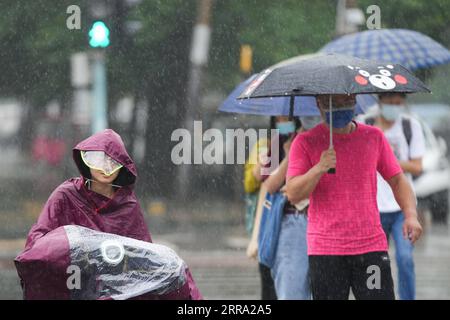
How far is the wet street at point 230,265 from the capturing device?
40.4 ft

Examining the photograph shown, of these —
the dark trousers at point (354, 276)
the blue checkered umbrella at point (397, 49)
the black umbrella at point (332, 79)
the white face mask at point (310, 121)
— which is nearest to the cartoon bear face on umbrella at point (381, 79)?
the black umbrella at point (332, 79)

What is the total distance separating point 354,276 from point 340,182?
1.70ft

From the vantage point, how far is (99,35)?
12078 millimetres

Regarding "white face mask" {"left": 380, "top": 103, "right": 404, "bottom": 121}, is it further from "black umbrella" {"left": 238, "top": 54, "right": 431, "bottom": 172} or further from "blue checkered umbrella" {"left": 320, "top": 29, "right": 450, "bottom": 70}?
"black umbrella" {"left": 238, "top": 54, "right": 431, "bottom": 172}

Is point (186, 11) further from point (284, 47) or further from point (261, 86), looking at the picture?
point (261, 86)

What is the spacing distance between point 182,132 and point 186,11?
2298 mm

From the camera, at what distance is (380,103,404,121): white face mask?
31.3ft

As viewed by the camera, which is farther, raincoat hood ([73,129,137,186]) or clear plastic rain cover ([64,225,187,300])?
raincoat hood ([73,129,137,186])

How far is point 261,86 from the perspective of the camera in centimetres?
693

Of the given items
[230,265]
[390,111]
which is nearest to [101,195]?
[390,111]

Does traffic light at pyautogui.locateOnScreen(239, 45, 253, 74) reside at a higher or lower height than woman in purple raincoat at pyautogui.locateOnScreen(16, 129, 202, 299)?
higher

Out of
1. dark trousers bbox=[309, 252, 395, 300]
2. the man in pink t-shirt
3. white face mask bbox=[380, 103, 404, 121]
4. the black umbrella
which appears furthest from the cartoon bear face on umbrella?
white face mask bbox=[380, 103, 404, 121]

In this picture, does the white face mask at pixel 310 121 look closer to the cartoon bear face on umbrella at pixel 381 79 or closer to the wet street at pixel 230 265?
the cartoon bear face on umbrella at pixel 381 79

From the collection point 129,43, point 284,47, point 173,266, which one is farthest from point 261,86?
point 129,43
